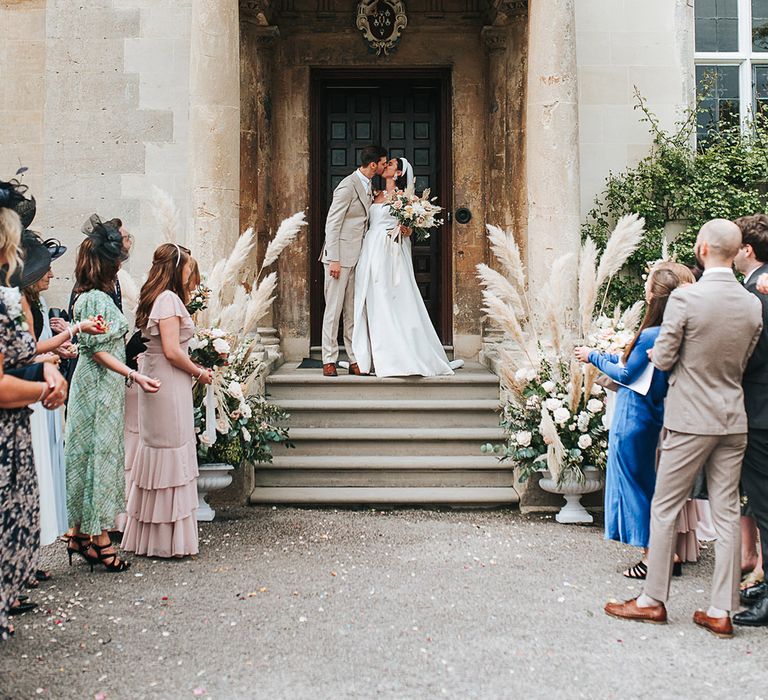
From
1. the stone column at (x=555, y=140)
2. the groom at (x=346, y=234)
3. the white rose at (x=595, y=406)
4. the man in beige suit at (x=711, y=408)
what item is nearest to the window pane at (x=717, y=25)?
the stone column at (x=555, y=140)

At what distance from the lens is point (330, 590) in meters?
4.65

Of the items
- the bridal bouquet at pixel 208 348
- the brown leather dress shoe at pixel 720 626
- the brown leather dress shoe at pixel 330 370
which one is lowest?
the brown leather dress shoe at pixel 720 626

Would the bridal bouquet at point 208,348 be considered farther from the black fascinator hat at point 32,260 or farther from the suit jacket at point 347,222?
the suit jacket at point 347,222

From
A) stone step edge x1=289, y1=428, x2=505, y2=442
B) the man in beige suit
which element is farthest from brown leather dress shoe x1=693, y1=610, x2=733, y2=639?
stone step edge x1=289, y1=428, x2=505, y2=442

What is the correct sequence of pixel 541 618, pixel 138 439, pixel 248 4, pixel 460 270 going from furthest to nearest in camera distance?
pixel 460 270 < pixel 248 4 < pixel 138 439 < pixel 541 618

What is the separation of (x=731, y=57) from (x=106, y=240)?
7.71 meters

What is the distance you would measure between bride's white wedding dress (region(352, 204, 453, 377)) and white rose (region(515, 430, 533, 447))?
5.91ft

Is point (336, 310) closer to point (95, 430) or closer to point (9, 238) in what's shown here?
point (95, 430)

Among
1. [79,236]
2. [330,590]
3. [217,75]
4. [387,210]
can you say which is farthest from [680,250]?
[79,236]

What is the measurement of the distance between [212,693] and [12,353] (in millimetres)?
1640

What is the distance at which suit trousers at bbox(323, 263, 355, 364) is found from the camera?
8.11 m

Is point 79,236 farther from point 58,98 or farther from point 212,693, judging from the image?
point 212,693

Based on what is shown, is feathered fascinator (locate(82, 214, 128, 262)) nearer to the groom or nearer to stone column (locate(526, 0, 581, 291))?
the groom

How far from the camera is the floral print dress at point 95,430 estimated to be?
16.0 feet
